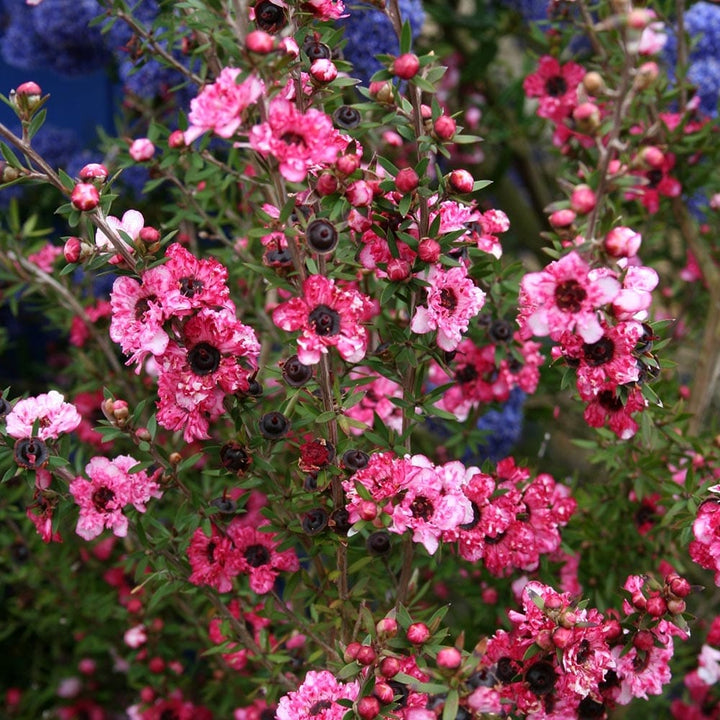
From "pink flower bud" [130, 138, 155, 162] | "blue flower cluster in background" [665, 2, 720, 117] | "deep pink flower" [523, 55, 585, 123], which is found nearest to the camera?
"pink flower bud" [130, 138, 155, 162]

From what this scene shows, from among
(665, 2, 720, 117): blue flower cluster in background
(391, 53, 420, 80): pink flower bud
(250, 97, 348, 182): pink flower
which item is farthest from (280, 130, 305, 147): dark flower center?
(665, 2, 720, 117): blue flower cluster in background

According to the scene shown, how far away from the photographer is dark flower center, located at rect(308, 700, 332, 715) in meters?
0.74

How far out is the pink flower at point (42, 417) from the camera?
811 mm

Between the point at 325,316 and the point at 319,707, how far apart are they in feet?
1.15

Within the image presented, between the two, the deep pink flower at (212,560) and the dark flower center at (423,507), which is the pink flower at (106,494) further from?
the dark flower center at (423,507)

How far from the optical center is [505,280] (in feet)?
3.45

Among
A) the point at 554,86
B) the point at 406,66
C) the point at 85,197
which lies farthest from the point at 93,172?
the point at 554,86

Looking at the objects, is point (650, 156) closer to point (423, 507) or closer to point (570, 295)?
point (570, 295)

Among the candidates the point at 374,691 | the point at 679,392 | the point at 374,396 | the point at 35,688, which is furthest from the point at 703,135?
the point at 35,688

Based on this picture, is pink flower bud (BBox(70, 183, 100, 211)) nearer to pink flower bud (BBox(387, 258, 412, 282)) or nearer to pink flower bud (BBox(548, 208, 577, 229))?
pink flower bud (BBox(387, 258, 412, 282))

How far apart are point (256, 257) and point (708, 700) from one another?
39.3 inches

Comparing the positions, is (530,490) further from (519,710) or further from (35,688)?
(35,688)

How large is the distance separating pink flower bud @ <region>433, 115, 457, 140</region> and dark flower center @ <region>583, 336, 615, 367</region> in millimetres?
215

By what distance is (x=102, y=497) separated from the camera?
33.4 inches
